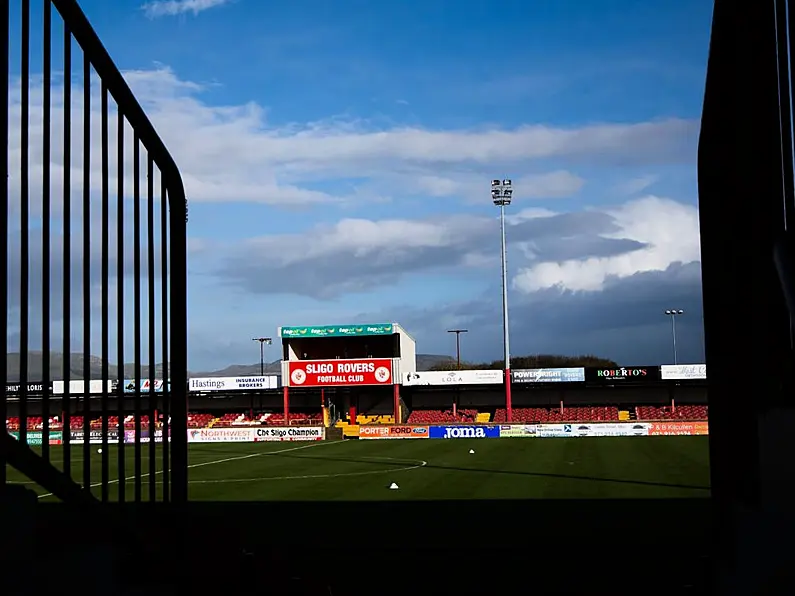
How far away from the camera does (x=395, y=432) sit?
47.5 metres

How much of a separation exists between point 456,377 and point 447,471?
3614 cm

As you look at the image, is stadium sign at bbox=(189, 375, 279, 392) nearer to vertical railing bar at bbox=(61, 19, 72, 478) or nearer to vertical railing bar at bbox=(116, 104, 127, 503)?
vertical railing bar at bbox=(116, 104, 127, 503)

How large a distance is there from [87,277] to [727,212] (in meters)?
2.32

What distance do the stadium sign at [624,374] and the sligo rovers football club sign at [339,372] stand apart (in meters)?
13.4

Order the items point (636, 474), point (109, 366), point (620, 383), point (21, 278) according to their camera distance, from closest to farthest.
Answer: point (21, 278) < point (109, 366) < point (636, 474) < point (620, 383)

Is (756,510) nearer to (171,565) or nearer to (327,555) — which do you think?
(171,565)

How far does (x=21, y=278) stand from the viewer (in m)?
2.74

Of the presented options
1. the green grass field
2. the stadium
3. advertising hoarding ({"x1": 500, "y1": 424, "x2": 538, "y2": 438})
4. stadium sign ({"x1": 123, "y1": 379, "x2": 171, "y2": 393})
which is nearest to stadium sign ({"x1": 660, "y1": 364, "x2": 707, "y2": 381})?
the stadium

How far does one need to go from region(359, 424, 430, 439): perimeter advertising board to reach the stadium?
2.7 inches

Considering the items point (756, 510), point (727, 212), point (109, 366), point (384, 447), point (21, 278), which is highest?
point (727, 212)

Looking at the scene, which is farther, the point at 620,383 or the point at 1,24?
the point at 620,383

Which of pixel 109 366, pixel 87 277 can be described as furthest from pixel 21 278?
pixel 109 366

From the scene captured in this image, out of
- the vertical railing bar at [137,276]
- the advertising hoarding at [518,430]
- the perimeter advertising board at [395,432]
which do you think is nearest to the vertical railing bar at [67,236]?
the vertical railing bar at [137,276]

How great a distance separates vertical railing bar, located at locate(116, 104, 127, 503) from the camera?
336cm
